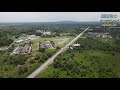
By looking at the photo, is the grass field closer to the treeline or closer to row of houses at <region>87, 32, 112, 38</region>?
row of houses at <region>87, 32, 112, 38</region>

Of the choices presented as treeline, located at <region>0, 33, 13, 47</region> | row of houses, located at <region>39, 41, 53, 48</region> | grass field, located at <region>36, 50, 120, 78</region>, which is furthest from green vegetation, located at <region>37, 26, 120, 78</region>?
treeline, located at <region>0, 33, 13, 47</region>

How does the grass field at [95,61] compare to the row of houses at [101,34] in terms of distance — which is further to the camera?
the row of houses at [101,34]

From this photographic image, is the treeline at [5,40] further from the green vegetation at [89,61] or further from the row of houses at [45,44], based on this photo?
the green vegetation at [89,61]

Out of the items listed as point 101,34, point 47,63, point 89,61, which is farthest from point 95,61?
point 47,63

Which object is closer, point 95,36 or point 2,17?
point 2,17

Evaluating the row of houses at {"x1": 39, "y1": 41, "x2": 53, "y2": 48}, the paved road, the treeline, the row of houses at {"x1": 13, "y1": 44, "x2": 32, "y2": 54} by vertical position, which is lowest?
the paved road

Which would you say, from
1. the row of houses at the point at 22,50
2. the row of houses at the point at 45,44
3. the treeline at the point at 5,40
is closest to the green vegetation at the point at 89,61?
the row of houses at the point at 45,44

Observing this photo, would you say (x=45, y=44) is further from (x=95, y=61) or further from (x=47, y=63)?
(x=95, y=61)

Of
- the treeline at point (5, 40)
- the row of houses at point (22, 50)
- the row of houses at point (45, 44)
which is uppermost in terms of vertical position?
the treeline at point (5, 40)

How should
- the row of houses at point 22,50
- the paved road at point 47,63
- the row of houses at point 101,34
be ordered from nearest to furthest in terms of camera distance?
the paved road at point 47,63
the row of houses at point 22,50
the row of houses at point 101,34
